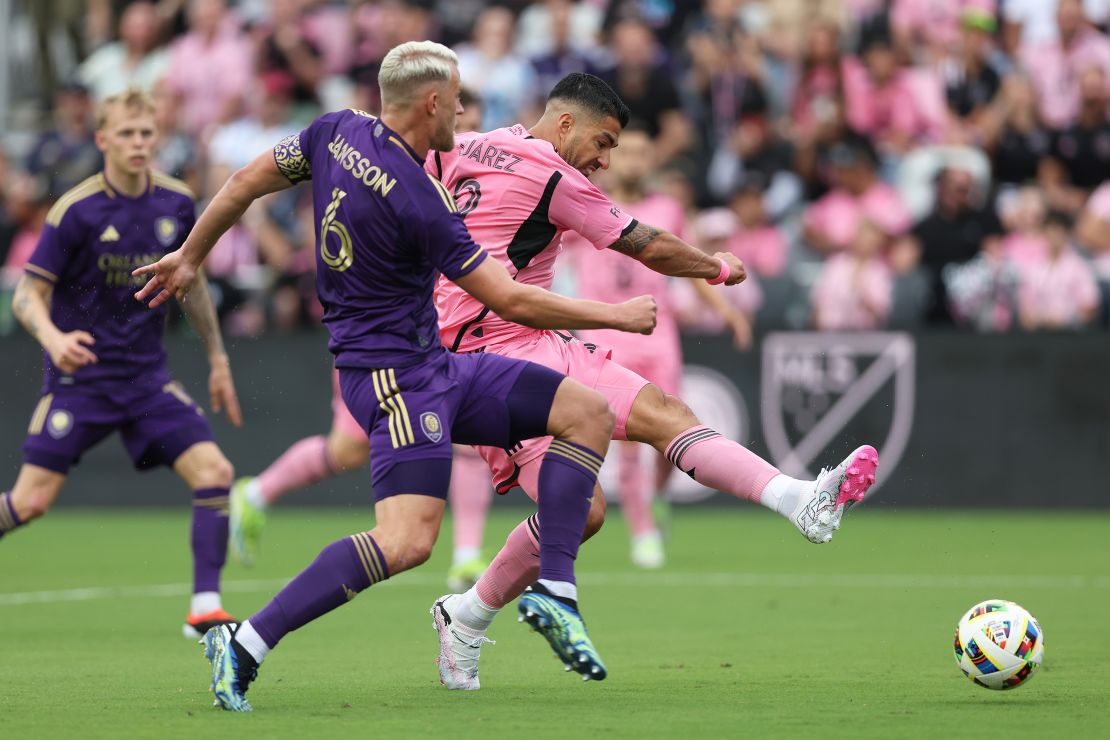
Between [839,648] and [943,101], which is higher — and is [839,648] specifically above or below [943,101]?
below

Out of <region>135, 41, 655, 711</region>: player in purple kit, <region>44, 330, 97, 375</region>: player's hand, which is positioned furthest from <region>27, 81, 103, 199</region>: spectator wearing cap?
<region>135, 41, 655, 711</region>: player in purple kit

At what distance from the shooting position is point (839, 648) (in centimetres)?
898

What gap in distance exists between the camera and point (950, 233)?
17453mm

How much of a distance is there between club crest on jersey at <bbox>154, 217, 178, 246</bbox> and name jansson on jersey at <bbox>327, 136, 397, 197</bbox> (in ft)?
10.3

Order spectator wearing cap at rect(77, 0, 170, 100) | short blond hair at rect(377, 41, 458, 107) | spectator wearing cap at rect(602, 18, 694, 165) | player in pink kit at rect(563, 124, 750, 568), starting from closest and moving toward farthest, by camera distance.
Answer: short blond hair at rect(377, 41, 458, 107) < player in pink kit at rect(563, 124, 750, 568) < spectator wearing cap at rect(602, 18, 694, 165) < spectator wearing cap at rect(77, 0, 170, 100)

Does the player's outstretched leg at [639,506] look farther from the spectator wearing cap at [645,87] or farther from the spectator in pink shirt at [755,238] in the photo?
the spectator wearing cap at [645,87]

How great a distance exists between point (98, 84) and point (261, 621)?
16.8 metres

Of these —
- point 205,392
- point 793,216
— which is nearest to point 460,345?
point 205,392

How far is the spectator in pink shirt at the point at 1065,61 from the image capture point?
61.4ft

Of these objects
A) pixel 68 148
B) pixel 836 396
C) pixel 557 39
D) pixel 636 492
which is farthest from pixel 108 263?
pixel 68 148

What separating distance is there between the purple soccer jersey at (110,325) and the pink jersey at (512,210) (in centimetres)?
231

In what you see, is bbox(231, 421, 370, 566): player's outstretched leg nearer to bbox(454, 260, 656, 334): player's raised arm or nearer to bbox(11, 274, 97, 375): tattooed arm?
bbox(11, 274, 97, 375): tattooed arm

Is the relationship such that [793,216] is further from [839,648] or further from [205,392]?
[839,648]

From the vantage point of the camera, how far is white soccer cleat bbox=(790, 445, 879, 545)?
24.4 ft
